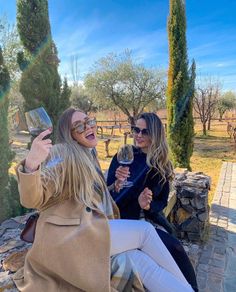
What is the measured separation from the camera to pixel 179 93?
287 inches

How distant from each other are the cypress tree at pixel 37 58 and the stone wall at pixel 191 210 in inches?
99.6

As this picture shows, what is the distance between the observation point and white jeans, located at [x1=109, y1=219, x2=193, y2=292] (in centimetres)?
139

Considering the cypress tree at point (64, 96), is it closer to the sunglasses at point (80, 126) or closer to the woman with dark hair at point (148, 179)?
the woman with dark hair at point (148, 179)

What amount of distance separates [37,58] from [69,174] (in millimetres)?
3681

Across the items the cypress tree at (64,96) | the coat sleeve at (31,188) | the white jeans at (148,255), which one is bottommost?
the white jeans at (148,255)

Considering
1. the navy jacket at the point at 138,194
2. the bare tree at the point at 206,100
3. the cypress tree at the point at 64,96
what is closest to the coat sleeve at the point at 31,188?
the navy jacket at the point at 138,194

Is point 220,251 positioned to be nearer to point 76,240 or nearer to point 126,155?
point 126,155

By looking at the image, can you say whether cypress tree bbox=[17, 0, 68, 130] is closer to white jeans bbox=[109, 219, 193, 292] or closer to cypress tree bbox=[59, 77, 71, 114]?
cypress tree bbox=[59, 77, 71, 114]

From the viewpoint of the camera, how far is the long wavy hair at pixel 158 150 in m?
2.20

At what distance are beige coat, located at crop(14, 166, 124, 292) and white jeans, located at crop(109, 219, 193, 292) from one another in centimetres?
19

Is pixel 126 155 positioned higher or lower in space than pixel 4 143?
higher

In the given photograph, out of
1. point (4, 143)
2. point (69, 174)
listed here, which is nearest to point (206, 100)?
point (4, 143)

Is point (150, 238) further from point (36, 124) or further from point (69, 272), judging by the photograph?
point (36, 124)

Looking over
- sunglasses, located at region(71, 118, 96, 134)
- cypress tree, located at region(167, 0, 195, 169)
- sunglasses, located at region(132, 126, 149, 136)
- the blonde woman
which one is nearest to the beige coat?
the blonde woman
